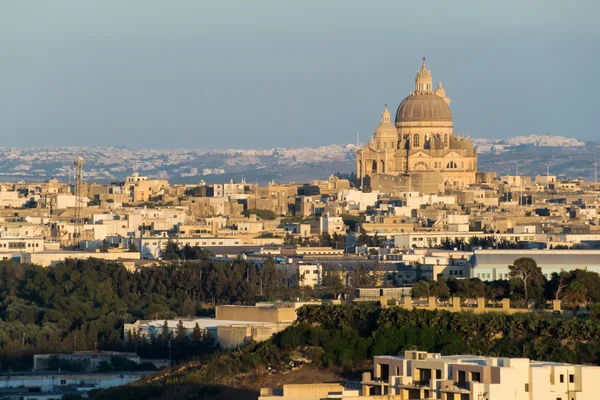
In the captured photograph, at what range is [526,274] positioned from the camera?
166 ft

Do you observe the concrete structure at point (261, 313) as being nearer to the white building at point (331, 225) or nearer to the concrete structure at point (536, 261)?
the concrete structure at point (536, 261)

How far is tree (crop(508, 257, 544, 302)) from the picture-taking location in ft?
163

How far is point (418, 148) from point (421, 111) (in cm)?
167

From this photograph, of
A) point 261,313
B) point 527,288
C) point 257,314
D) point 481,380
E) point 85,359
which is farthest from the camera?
point 85,359

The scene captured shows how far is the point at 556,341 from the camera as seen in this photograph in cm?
4228

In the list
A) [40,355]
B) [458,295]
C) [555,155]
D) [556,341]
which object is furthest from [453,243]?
[555,155]

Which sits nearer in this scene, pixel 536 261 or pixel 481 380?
pixel 481 380

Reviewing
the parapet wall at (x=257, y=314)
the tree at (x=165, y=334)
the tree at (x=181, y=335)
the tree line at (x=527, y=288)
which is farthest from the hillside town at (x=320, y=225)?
the tree line at (x=527, y=288)

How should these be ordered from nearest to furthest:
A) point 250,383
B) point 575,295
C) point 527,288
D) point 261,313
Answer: point 250,383
point 575,295
point 527,288
point 261,313

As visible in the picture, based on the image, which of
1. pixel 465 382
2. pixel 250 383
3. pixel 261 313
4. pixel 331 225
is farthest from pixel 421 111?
pixel 465 382

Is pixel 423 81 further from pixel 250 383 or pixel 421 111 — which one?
pixel 250 383

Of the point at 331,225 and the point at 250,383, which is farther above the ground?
the point at 331,225

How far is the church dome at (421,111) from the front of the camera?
11988 centimetres

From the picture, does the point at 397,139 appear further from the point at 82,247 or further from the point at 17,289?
the point at 17,289
